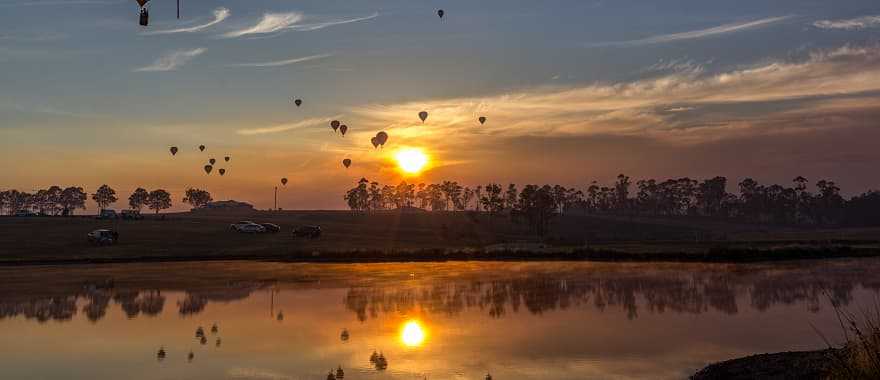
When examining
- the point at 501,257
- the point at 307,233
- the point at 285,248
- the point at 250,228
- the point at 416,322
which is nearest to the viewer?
the point at 416,322

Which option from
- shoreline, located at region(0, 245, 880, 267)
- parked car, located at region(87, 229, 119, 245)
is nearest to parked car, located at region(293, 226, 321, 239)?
shoreline, located at region(0, 245, 880, 267)

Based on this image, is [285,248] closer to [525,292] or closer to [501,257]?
[501,257]

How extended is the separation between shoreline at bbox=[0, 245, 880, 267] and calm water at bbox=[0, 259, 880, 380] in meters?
13.6

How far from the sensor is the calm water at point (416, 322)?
20.0 meters

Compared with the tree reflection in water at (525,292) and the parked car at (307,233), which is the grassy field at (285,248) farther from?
the tree reflection in water at (525,292)

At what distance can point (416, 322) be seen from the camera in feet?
89.7

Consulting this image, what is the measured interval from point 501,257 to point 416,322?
41.0 meters

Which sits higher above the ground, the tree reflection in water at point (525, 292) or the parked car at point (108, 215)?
the parked car at point (108, 215)

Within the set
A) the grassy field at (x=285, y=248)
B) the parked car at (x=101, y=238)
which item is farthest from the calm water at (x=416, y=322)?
the parked car at (x=101, y=238)

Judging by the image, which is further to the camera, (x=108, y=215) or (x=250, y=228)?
(x=108, y=215)

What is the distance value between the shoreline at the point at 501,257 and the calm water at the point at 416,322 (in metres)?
13.6

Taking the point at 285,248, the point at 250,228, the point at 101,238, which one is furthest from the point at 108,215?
the point at 285,248

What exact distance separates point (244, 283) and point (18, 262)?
3053cm

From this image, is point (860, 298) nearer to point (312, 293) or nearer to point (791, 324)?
point (791, 324)
